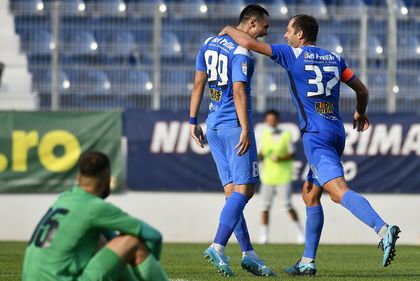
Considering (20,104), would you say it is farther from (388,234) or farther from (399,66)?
(388,234)

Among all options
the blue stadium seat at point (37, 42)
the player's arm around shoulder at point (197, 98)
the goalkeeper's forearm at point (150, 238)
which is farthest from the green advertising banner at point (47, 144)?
the goalkeeper's forearm at point (150, 238)

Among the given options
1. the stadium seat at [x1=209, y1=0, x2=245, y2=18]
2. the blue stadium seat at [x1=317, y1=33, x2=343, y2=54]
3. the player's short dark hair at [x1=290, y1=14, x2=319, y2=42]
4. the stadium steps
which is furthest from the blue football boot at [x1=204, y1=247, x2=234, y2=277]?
the blue stadium seat at [x1=317, y1=33, x2=343, y2=54]

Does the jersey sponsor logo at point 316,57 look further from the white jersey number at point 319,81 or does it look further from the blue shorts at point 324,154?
the blue shorts at point 324,154

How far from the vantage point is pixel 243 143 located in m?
8.66

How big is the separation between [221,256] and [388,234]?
1427 millimetres

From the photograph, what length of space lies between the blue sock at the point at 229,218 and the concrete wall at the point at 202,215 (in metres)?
10.2

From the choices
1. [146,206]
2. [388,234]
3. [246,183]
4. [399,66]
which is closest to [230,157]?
[246,183]

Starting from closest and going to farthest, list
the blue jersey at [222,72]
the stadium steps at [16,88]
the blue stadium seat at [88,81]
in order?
the blue jersey at [222,72]
the stadium steps at [16,88]
the blue stadium seat at [88,81]

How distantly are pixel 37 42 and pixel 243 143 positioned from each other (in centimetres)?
1299

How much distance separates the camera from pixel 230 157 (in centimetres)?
902

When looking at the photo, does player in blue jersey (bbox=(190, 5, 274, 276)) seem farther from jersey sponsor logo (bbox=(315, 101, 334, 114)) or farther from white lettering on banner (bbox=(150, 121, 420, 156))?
white lettering on banner (bbox=(150, 121, 420, 156))

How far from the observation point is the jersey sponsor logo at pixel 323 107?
883 cm

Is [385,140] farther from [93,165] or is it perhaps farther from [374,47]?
[93,165]

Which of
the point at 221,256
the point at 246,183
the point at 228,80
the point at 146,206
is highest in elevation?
the point at 228,80
